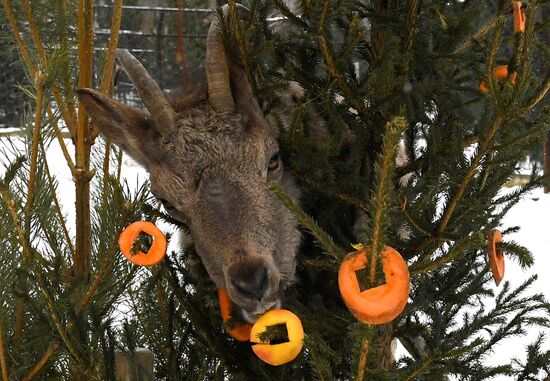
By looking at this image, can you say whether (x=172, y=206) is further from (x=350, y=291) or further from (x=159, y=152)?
(x=350, y=291)

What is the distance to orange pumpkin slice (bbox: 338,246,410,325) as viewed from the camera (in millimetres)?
1524

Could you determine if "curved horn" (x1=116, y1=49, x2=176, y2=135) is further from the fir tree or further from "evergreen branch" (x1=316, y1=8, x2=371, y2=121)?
"evergreen branch" (x1=316, y1=8, x2=371, y2=121)

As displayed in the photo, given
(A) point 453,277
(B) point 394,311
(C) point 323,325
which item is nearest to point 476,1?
(A) point 453,277

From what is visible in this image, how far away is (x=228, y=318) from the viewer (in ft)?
8.09

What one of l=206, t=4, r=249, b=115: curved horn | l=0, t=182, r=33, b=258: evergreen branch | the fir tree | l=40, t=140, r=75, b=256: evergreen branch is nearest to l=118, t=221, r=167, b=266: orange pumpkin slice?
the fir tree

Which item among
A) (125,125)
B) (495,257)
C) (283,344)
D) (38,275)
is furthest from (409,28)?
(38,275)

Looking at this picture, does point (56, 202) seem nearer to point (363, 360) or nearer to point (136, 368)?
point (136, 368)

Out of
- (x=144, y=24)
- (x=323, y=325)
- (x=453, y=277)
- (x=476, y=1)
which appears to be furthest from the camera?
(x=144, y=24)

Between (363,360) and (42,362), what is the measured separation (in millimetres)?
1250

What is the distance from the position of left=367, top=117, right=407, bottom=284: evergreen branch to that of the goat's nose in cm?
78

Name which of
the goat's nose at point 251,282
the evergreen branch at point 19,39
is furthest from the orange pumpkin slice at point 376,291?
the evergreen branch at point 19,39

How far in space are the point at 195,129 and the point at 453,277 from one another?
1.14 metres

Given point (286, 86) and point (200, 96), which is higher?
point (200, 96)

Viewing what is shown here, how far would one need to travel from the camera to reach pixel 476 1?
255 cm
